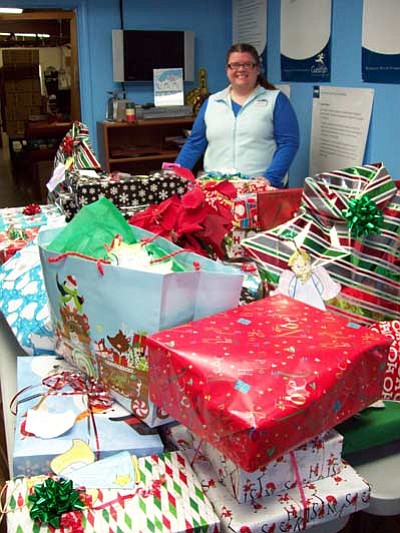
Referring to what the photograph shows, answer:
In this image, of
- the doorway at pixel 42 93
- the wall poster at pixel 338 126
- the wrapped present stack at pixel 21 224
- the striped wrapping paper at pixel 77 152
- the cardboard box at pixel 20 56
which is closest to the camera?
the wrapped present stack at pixel 21 224

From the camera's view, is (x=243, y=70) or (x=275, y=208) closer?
(x=275, y=208)

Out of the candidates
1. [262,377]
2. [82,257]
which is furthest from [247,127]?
[262,377]

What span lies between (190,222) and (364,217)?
43 cm

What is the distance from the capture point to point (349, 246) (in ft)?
4.20

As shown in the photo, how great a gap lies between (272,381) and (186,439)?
0.76 ft

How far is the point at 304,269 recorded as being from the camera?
129 cm

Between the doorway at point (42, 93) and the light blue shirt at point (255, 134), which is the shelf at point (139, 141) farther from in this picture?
the light blue shirt at point (255, 134)

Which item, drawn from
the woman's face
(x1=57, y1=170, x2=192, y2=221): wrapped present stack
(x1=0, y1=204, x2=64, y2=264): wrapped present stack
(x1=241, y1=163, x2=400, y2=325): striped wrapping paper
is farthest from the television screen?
(x1=241, y1=163, x2=400, y2=325): striped wrapping paper

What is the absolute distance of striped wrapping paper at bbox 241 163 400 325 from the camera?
1.28 meters

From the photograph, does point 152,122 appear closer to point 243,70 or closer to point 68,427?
point 243,70

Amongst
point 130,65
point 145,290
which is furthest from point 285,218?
point 130,65

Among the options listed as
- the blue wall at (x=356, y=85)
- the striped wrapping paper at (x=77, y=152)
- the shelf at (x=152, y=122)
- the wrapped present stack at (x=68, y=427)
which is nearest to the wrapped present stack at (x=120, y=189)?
the striped wrapping paper at (x=77, y=152)

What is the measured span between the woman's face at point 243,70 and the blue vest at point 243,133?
67 mm

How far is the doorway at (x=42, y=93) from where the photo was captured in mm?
5152
